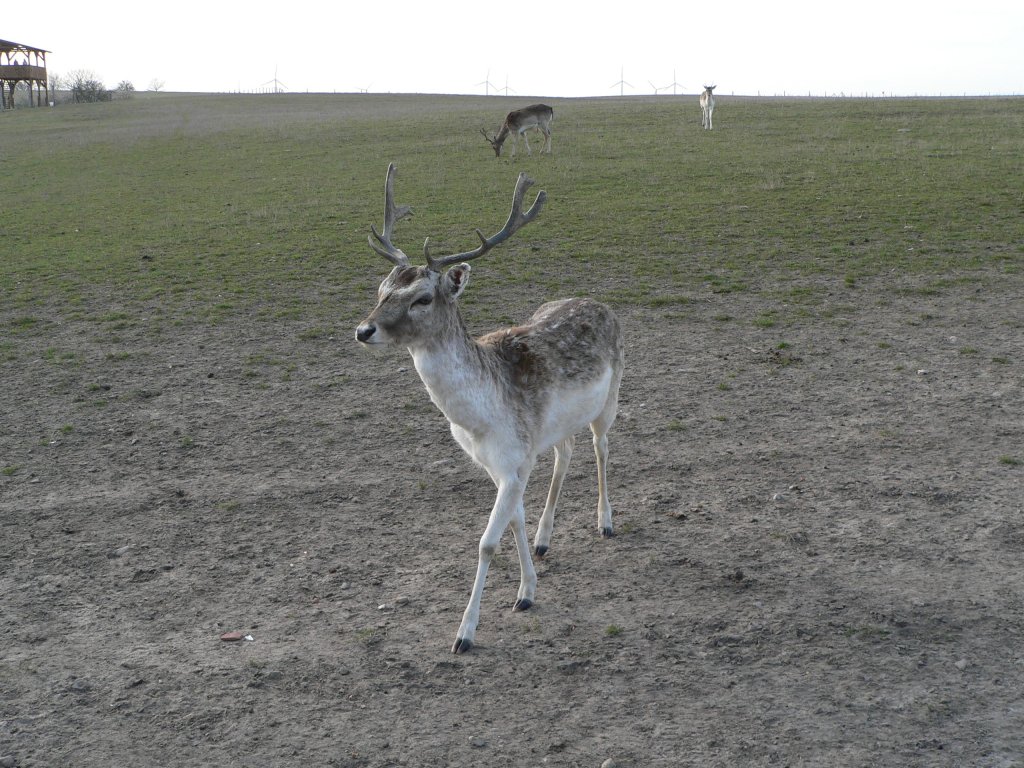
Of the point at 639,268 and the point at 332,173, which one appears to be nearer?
the point at 639,268

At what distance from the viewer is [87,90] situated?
6191cm

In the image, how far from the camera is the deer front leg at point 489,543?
4.98m

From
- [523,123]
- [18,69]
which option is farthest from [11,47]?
[523,123]

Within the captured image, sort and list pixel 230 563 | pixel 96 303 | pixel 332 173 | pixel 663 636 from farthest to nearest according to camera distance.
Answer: pixel 332 173
pixel 96 303
pixel 230 563
pixel 663 636

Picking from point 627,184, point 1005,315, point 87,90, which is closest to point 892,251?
point 1005,315

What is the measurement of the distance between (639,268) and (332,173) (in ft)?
40.0

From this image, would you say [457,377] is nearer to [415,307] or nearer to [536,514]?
[415,307]

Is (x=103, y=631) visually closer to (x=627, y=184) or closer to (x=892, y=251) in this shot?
(x=892, y=251)

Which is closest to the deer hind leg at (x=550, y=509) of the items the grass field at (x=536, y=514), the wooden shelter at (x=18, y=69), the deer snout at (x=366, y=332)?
the grass field at (x=536, y=514)

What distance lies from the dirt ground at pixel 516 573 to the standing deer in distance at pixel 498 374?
0.51 m

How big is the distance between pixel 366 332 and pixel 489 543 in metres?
1.26

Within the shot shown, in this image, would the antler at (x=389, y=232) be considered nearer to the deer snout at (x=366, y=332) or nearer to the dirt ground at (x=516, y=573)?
the deer snout at (x=366, y=332)

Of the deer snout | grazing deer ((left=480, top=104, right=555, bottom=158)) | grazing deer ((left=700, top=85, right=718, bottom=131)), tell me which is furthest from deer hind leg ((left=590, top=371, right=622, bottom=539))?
grazing deer ((left=700, top=85, right=718, bottom=131))

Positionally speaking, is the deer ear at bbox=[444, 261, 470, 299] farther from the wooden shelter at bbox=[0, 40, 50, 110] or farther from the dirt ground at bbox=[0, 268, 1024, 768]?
the wooden shelter at bbox=[0, 40, 50, 110]
